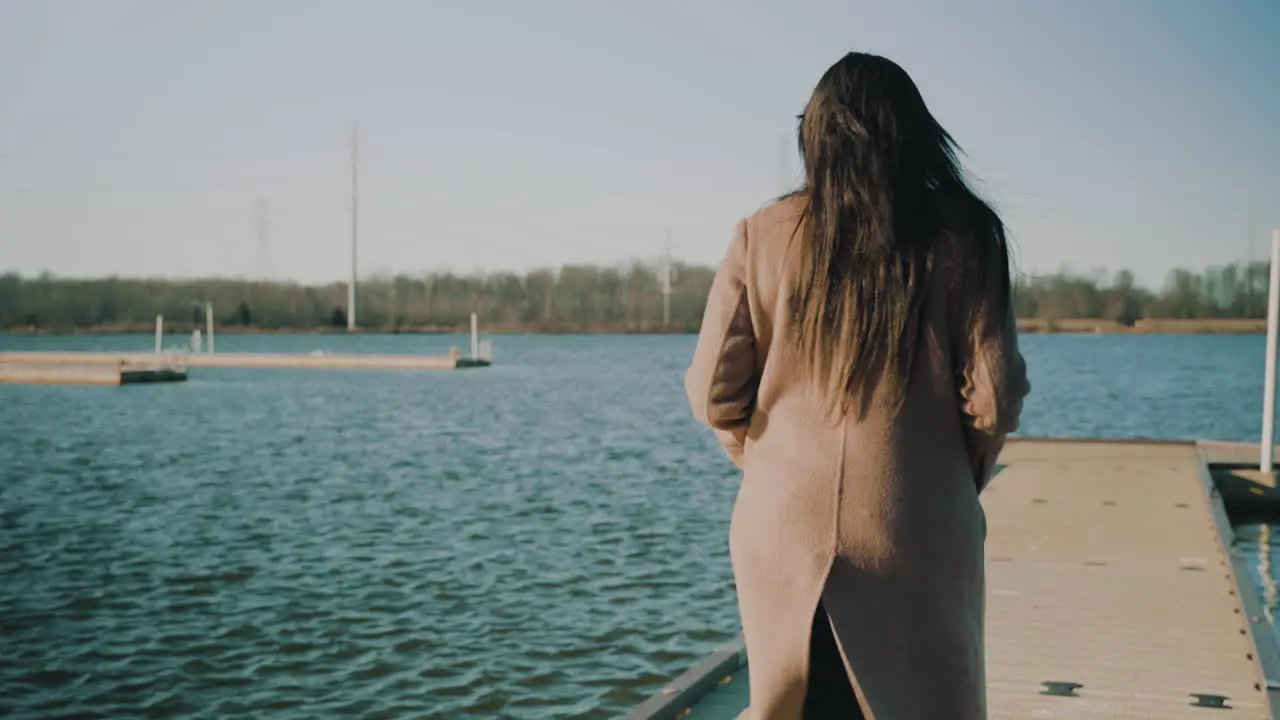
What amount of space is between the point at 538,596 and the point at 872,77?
818 cm

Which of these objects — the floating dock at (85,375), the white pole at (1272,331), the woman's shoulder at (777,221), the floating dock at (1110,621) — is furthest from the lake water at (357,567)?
the floating dock at (85,375)

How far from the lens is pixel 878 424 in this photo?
1.74 m

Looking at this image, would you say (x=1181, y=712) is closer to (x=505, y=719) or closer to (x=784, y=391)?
(x=784, y=391)

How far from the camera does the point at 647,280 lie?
117125 mm

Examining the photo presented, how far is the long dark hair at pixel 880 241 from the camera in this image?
174 centimetres

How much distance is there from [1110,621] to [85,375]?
4274cm

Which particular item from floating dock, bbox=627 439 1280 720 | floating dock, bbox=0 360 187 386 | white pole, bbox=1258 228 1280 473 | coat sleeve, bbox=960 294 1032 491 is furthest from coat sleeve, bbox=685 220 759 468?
floating dock, bbox=0 360 187 386

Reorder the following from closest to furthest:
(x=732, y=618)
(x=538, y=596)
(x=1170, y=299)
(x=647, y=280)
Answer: (x=732, y=618) → (x=538, y=596) → (x=1170, y=299) → (x=647, y=280)

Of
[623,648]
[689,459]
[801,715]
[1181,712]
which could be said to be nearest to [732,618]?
[623,648]

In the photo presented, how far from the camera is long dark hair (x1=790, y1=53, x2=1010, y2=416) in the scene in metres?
1.74

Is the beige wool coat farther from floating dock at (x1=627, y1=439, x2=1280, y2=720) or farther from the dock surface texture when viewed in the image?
the dock surface texture

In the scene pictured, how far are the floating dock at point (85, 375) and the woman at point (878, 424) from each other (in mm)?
43515

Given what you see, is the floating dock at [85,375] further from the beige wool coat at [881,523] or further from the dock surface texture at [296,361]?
the beige wool coat at [881,523]

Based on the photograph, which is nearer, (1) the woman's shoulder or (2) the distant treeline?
(1) the woman's shoulder
